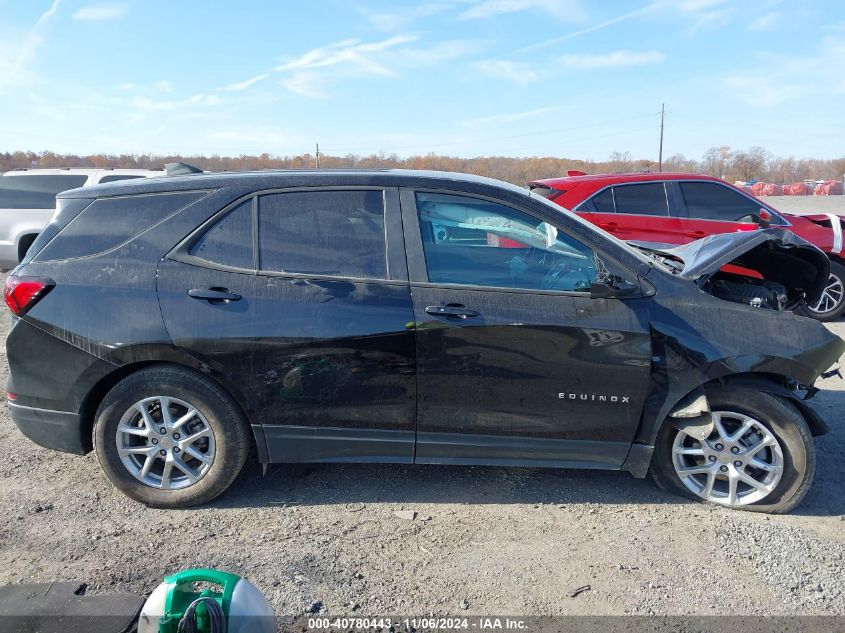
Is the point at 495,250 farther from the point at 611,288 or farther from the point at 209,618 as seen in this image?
the point at 209,618

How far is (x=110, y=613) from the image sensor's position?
270cm

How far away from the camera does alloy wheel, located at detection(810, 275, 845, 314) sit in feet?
26.2

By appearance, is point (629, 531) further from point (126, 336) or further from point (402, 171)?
point (126, 336)

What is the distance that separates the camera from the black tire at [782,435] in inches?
138

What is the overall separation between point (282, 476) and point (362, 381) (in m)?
1.01

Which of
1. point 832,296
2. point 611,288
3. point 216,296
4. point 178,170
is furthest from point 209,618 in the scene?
point 832,296

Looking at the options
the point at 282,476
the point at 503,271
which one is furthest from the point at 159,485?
the point at 503,271

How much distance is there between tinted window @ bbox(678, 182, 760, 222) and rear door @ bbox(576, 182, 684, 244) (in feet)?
0.84

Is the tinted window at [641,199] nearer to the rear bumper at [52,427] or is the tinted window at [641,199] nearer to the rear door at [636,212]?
the rear door at [636,212]

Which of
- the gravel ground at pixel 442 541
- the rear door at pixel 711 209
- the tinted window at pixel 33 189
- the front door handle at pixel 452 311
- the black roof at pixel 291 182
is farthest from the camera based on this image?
the tinted window at pixel 33 189

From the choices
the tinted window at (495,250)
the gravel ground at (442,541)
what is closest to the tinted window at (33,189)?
the gravel ground at (442,541)

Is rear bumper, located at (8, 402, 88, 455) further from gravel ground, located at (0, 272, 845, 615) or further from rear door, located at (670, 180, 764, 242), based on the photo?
rear door, located at (670, 180, 764, 242)

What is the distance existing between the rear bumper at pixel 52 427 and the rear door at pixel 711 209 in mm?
6757

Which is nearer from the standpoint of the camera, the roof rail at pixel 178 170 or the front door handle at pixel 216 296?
the front door handle at pixel 216 296
